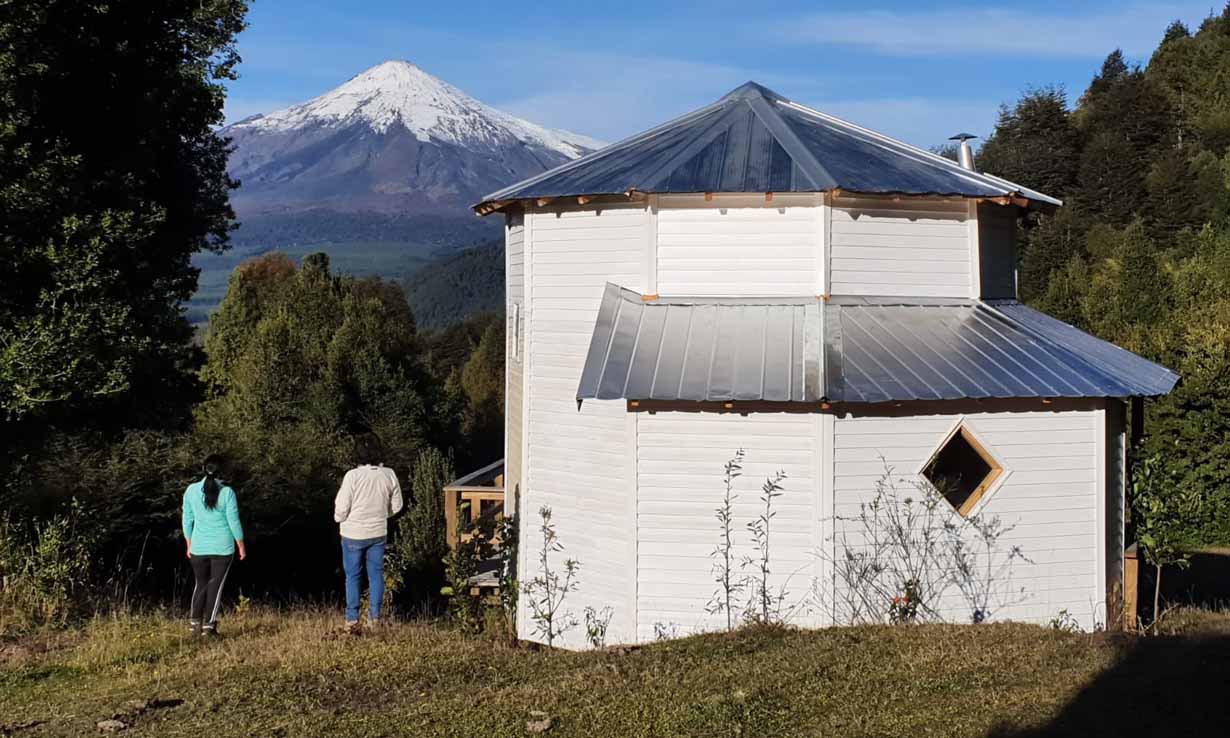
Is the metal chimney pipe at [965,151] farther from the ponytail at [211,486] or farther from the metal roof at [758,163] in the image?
the ponytail at [211,486]

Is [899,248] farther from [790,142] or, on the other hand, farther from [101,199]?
[101,199]

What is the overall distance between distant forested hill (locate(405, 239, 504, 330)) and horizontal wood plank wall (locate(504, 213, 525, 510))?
4823 inches

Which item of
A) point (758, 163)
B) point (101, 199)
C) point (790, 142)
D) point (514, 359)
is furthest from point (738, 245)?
point (101, 199)

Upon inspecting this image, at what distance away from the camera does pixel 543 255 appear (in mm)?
12344

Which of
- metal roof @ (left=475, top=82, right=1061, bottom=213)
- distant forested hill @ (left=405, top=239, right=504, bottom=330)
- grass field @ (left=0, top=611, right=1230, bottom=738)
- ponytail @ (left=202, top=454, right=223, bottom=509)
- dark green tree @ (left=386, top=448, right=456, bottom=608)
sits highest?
distant forested hill @ (left=405, top=239, right=504, bottom=330)

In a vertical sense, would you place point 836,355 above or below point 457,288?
below

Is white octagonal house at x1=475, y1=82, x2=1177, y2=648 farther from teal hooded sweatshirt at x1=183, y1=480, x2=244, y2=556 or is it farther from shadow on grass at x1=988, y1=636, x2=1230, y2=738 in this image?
teal hooded sweatshirt at x1=183, y1=480, x2=244, y2=556

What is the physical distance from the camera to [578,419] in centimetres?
1191

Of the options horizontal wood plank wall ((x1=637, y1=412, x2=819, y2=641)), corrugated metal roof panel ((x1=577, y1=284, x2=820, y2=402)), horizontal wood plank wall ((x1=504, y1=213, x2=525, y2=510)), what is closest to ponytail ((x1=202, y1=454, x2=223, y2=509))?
corrugated metal roof panel ((x1=577, y1=284, x2=820, y2=402))

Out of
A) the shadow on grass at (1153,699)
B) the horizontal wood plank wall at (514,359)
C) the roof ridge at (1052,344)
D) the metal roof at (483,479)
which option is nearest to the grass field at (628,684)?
the shadow on grass at (1153,699)

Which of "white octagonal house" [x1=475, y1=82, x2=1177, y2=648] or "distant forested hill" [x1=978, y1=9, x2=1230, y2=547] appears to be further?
"distant forested hill" [x1=978, y1=9, x2=1230, y2=547]

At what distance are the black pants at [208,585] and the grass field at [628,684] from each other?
0.24m

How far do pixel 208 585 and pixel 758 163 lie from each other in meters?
6.94

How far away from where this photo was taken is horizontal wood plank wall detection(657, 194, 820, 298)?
11.3 metres
